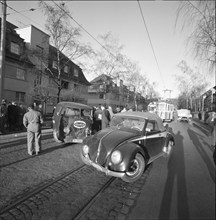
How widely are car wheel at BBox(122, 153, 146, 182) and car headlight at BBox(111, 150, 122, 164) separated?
408 mm

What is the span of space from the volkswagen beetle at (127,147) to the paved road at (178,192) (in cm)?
50

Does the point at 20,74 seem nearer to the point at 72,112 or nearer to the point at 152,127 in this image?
the point at 72,112

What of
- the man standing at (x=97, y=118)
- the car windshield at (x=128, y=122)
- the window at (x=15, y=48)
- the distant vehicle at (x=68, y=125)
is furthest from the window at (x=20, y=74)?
the car windshield at (x=128, y=122)

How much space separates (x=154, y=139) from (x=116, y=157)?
5.83 ft

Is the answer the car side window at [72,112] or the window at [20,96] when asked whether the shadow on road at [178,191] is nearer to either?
the car side window at [72,112]

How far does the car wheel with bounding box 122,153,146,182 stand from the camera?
3970 mm

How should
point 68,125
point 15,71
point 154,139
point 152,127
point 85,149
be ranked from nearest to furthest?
point 85,149
point 154,139
point 152,127
point 68,125
point 15,71

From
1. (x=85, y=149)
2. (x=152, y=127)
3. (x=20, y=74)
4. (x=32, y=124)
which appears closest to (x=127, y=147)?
(x=85, y=149)

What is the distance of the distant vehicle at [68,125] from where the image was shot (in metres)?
7.37

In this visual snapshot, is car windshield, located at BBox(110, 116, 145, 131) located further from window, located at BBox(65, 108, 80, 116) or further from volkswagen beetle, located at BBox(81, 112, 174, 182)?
window, located at BBox(65, 108, 80, 116)

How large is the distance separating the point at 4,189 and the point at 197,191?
4073mm

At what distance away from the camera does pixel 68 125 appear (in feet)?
24.3

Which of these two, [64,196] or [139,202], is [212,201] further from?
[64,196]

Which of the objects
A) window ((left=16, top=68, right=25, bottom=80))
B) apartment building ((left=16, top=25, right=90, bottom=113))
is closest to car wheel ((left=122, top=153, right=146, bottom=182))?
apartment building ((left=16, top=25, right=90, bottom=113))
